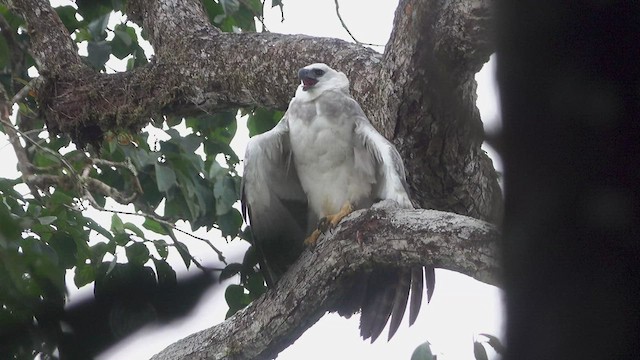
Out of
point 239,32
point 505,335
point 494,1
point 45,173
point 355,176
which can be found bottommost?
point 505,335

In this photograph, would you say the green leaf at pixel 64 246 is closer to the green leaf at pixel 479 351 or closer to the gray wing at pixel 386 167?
the gray wing at pixel 386 167

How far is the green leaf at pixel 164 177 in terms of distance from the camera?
13.3 feet

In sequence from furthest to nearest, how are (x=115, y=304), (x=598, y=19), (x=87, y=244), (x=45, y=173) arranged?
1. (x=45, y=173)
2. (x=87, y=244)
3. (x=115, y=304)
4. (x=598, y=19)

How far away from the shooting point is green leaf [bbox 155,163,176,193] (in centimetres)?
406

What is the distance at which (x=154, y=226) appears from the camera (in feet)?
14.3

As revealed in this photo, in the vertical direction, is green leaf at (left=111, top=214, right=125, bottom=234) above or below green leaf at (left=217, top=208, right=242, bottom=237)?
above

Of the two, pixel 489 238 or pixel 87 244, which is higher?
pixel 87 244

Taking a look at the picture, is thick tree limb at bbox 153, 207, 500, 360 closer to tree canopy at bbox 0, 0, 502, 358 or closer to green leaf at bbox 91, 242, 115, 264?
tree canopy at bbox 0, 0, 502, 358

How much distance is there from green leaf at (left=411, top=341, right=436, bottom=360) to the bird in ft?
3.07

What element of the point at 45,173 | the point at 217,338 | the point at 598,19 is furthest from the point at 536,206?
the point at 45,173

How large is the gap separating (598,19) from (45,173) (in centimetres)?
402

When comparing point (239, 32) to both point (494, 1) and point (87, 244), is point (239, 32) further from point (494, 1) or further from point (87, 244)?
point (494, 1)

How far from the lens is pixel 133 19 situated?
5.41m

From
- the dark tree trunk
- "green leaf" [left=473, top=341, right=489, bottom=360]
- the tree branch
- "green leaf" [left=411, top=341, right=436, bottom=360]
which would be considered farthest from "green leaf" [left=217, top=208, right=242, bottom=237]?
the dark tree trunk
